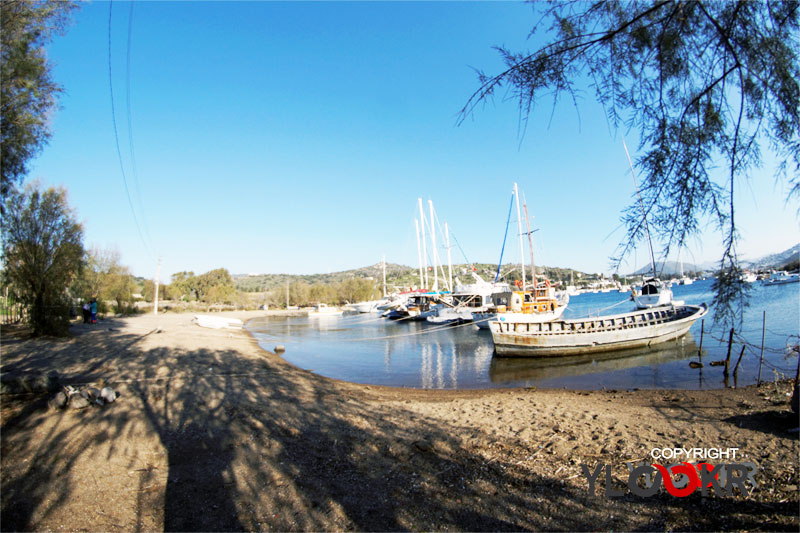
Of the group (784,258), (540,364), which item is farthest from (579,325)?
(784,258)

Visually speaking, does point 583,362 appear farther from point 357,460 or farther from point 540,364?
point 357,460

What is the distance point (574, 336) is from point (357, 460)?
55.5 feet

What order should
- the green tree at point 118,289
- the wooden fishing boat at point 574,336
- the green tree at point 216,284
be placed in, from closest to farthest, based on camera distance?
the wooden fishing boat at point 574,336 < the green tree at point 118,289 < the green tree at point 216,284

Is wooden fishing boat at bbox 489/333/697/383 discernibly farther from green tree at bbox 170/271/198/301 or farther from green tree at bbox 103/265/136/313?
green tree at bbox 170/271/198/301

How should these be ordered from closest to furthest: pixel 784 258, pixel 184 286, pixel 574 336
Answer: pixel 784 258
pixel 574 336
pixel 184 286

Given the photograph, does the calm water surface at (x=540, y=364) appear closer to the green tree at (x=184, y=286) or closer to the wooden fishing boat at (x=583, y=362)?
the wooden fishing boat at (x=583, y=362)

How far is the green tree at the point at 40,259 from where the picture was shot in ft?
43.3

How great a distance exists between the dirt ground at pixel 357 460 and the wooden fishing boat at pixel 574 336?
9.59 meters

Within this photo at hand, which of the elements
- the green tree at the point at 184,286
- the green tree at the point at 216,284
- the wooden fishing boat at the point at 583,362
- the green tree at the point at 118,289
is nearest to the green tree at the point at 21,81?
the wooden fishing boat at the point at 583,362

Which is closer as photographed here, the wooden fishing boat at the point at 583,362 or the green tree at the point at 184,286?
the wooden fishing boat at the point at 583,362

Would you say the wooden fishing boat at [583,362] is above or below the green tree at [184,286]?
below

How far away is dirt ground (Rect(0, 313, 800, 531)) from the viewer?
154 inches

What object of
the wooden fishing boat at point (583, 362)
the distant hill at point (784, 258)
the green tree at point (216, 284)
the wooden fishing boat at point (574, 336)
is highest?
the green tree at point (216, 284)

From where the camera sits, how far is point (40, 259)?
13500 mm
